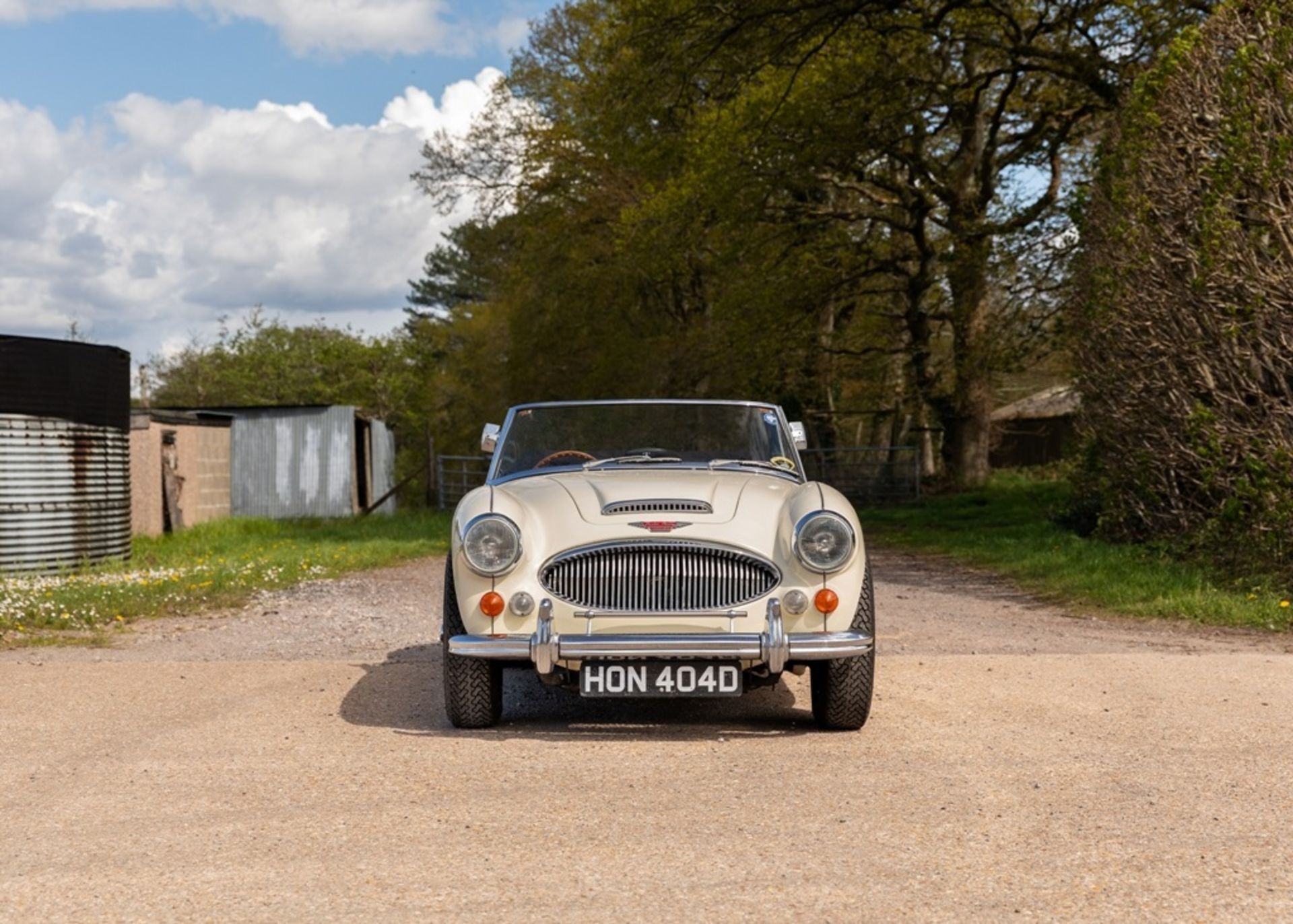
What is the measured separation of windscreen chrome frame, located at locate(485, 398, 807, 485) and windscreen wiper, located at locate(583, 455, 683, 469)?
8cm

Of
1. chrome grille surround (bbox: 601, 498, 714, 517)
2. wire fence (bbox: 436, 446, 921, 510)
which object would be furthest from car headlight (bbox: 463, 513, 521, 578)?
wire fence (bbox: 436, 446, 921, 510)

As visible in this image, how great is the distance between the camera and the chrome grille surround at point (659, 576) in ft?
21.1

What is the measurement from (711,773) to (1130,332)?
31.1ft

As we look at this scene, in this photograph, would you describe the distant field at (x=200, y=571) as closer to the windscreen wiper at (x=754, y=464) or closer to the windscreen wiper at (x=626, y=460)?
the windscreen wiper at (x=626, y=460)

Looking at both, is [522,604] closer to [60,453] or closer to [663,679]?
[663,679]

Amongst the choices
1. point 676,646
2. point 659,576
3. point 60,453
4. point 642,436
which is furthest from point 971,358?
point 676,646

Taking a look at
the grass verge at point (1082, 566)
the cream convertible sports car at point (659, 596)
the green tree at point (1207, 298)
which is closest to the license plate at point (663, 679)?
the cream convertible sports car at point (659, 596)

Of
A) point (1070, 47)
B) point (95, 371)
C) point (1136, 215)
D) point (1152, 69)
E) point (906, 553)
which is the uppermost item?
point (1070, 47)

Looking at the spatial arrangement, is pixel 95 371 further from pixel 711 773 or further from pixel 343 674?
pixel 711 773

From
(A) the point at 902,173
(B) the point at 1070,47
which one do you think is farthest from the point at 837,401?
(B) the point at 1070,47

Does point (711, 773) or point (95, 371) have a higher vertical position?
point (95, 371)

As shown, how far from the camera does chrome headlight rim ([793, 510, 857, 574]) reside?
21.1ft

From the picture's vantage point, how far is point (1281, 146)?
11.9 m

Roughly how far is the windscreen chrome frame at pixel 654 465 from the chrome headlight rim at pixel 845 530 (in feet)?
3.11
